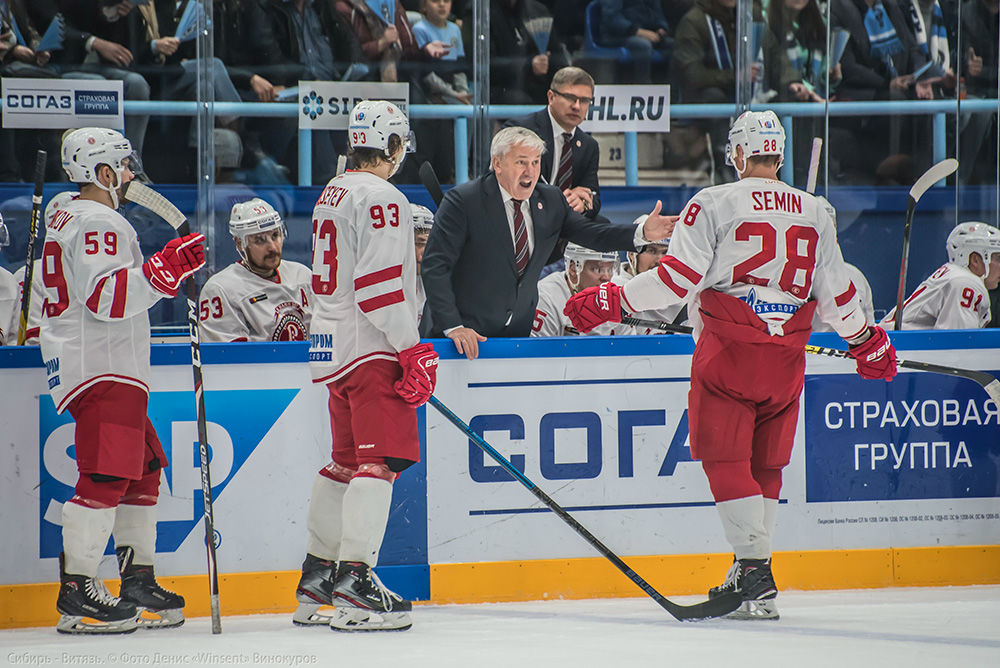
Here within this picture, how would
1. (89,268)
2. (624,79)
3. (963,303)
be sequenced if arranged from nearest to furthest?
(89,268) → (963,303) → (624,79)

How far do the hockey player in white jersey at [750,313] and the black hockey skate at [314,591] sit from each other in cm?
107

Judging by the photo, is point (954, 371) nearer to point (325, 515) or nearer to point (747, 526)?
point (747, 526)

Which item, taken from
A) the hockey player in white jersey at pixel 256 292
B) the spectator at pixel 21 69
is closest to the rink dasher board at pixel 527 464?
the hockey player in white jersey at pixel 256 292

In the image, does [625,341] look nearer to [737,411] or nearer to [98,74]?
[737,411]

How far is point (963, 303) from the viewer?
16.3 feet

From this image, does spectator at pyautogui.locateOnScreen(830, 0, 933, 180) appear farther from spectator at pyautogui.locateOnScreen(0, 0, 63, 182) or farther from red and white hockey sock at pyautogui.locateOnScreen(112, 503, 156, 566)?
red and white hockey sock at pyautogui.locateOnScreen(112, 503, 156, 566)

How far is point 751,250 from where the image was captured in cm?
335

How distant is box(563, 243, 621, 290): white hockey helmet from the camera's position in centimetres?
480

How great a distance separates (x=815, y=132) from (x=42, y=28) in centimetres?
359

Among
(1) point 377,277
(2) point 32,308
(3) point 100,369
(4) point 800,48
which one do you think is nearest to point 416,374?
(1) point 377,277

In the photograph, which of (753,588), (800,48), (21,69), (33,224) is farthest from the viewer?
(800,48)

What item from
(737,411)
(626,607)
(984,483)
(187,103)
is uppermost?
(187,103)

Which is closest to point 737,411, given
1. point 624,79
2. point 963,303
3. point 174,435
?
point 174,435

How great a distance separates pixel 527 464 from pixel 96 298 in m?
1.34
